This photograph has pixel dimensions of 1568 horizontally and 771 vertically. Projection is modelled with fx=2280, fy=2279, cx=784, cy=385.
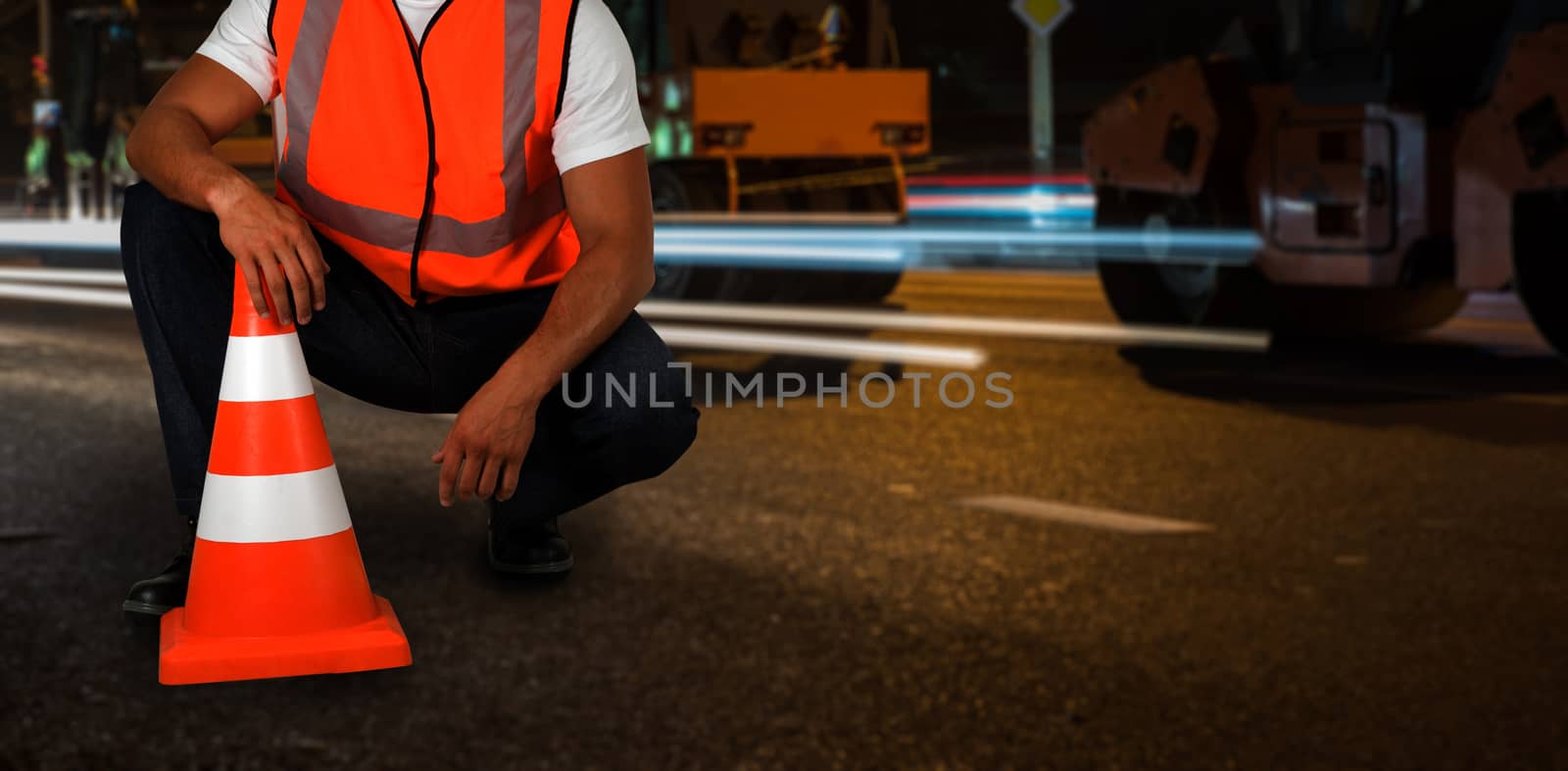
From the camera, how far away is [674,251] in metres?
2.49

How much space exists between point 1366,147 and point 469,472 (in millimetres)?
11018

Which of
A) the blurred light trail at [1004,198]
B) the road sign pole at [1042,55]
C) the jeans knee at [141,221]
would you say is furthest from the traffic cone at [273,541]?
the blurred light trail at [1004,198]

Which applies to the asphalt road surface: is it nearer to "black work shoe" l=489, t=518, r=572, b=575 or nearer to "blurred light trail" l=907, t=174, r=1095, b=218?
"black work shoe" l=489, t=518, r=572, b=575

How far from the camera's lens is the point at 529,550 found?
189 cm

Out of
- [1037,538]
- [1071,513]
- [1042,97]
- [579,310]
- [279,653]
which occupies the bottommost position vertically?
[1037,538]

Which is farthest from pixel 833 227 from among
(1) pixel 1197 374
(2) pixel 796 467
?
(2) pixel 796 467

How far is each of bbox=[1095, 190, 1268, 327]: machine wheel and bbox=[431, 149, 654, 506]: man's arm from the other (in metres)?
11.4

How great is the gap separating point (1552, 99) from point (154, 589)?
10.3 m

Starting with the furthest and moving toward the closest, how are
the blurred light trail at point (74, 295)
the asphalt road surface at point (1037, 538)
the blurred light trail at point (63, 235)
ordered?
the asphalt road surface at point (1037, 538) < the blurred light trail at point (74, 295) < the blurred light trail at point (63, 235)

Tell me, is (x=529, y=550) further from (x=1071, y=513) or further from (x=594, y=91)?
(x=1071, y=513)

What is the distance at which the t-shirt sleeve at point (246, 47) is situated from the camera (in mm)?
1650

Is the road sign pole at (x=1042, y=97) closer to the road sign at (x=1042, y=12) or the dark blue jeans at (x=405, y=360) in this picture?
the road sign at (x=1042, y=12)

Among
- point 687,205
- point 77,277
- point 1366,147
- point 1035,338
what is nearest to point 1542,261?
point 1366,147

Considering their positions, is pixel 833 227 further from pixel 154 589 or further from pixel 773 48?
pixel 773 48
